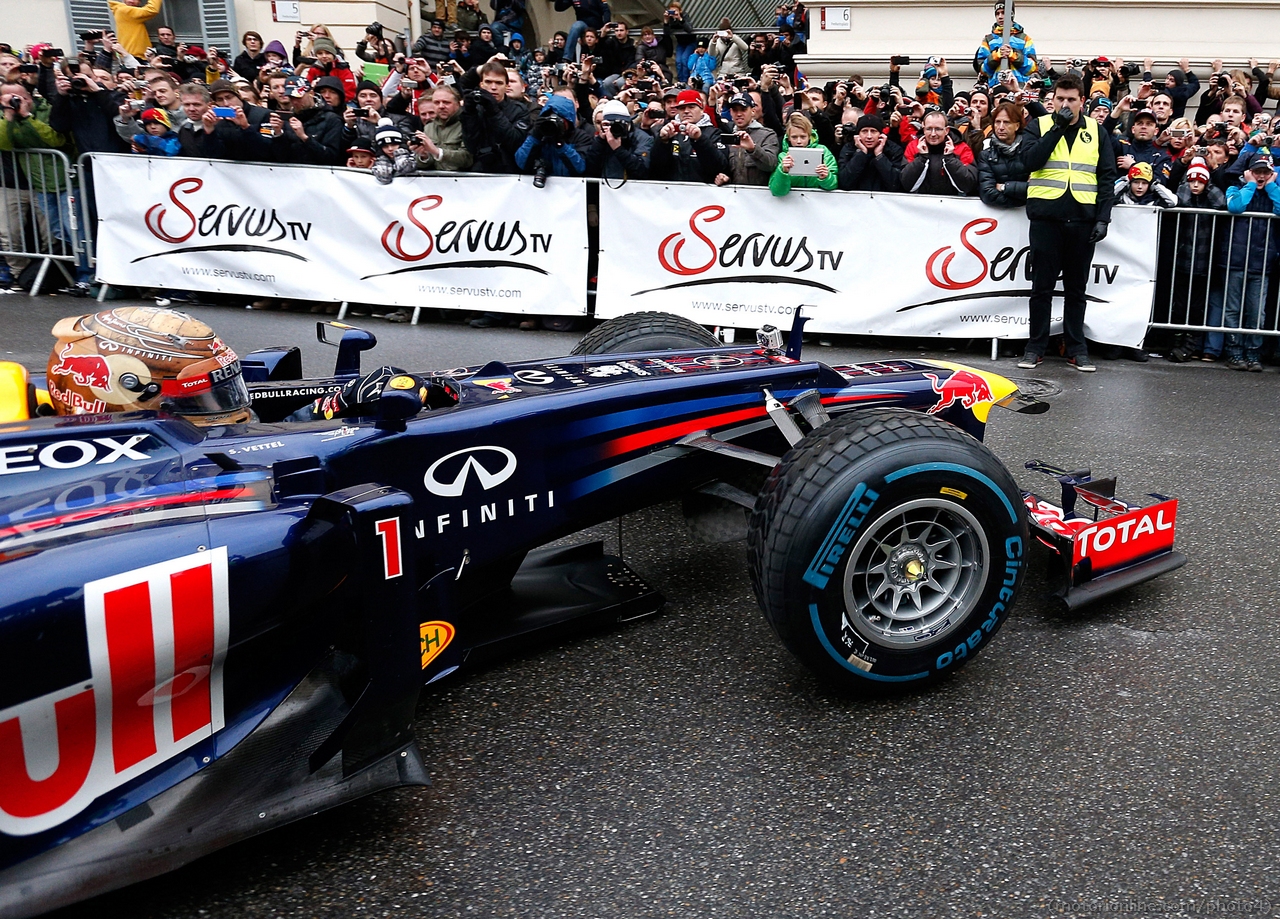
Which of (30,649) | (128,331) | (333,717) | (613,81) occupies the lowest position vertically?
(333,717)

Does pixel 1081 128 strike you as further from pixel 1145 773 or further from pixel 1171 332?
pixel 1145 773

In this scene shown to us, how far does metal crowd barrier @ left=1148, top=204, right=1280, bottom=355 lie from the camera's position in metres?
8.30

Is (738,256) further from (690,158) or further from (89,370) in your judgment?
(89,370)

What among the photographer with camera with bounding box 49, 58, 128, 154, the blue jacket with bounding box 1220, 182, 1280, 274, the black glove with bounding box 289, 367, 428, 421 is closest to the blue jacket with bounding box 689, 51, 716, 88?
the photographer with camera with bounding box 49, 58, 128, 154

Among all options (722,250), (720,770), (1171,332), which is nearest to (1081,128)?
(1171,332)

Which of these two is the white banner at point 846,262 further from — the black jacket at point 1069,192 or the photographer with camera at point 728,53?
the photographer with camera at point 728,53

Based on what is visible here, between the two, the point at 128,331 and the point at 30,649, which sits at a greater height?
the point at 128,331

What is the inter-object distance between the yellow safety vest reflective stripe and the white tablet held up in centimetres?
169

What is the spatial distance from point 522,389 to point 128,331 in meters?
1.25

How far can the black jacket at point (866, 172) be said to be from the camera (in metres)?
Answer: 9.01

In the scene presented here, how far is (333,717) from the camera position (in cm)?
290

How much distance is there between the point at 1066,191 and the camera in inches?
318

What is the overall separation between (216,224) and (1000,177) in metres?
6.71

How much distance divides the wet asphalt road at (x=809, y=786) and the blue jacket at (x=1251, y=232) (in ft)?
14.9
